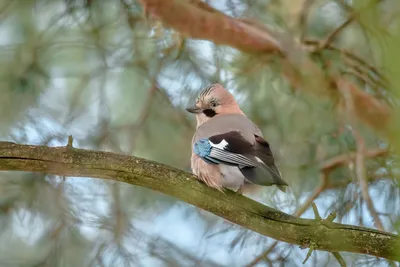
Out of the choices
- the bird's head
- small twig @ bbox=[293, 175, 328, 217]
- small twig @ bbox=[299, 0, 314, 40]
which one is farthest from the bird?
small twig @ bbox=[299, 0, 314, 40]

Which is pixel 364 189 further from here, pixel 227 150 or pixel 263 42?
pixel 263 42

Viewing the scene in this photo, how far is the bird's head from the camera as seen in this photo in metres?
3.10

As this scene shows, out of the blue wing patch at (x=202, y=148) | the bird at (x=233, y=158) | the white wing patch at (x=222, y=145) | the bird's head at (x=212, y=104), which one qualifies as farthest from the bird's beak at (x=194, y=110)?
the white wing patch at (x=222, y=145)

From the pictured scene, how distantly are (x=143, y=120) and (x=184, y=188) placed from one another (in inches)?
42.5

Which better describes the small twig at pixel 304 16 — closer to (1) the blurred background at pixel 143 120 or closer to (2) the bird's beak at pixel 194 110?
(1) the blurred background at pixel 143 120

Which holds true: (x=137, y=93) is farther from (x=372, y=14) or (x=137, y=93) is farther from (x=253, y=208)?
(x=372, y=14)

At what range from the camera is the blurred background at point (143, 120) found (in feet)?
9.33

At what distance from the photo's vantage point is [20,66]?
293 cm

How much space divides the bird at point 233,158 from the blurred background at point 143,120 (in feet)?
1.27

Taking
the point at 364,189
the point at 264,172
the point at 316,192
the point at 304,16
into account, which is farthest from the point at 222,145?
the point at 304,16

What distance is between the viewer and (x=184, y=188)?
87.7 inches

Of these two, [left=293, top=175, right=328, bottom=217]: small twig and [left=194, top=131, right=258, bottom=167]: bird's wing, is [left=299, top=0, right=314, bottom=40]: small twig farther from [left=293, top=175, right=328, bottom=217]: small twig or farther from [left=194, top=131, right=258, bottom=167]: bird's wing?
[left=194, top=131, right=258, bottom=167]: bird's wing

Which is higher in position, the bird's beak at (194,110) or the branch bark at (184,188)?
the branch bark at (184,188)

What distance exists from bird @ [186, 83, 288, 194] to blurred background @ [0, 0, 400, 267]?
0.39 metres
